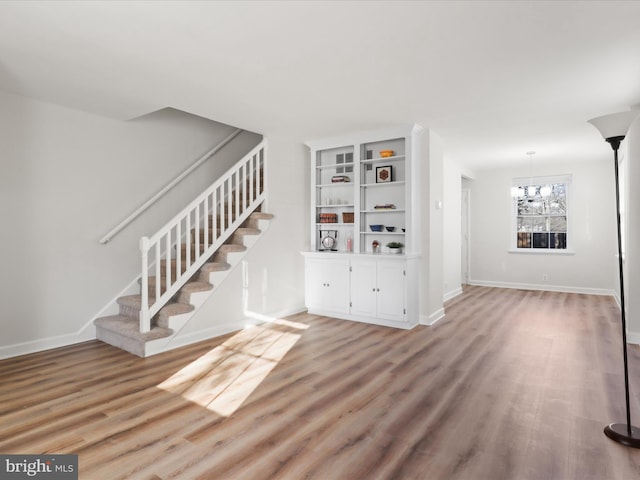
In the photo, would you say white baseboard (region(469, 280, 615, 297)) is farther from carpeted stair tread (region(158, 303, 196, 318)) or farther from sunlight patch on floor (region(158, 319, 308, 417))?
carpeted stair tread (region(158, 303, 196, 318))

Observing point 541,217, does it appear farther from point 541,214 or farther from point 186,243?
point 186,243

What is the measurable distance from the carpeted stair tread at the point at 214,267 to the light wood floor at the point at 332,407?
2.65 ft

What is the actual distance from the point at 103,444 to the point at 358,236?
12.6 ft

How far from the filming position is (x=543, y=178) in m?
7.86

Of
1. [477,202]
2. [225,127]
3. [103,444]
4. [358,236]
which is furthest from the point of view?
[477,202]

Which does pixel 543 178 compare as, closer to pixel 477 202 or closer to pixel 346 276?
pixel 477 202

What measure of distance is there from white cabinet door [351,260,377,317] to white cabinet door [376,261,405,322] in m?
0.08

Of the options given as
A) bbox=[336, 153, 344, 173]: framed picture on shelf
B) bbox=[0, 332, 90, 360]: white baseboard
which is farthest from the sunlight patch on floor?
bbox=[336, 153, 344, 173]: framed picture on shelf

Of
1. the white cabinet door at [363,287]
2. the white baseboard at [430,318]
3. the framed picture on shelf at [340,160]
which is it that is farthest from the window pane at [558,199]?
the white cabinet door at [363,287]

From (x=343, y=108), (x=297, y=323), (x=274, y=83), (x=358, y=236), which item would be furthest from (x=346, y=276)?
(x=274, y=83)

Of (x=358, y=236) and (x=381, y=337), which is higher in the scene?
(x=358, y=236)

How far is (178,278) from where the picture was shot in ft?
13.4

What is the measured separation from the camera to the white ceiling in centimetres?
232

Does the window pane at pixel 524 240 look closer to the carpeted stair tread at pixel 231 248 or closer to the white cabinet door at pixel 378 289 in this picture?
the white cabinet door at pixel 378 289
